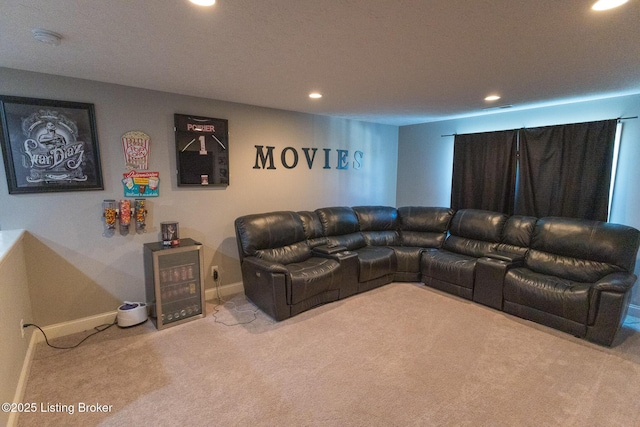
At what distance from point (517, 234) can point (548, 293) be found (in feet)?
3.25

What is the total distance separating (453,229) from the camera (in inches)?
171

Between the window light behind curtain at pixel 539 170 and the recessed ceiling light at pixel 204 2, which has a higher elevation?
the recessed ceiling light at pixel 204 2

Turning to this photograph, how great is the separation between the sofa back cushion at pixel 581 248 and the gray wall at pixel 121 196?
2.97 m

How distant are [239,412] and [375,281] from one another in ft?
7.96

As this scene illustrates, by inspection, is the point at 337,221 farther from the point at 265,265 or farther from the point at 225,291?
the point at 225,291

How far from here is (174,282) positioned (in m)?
→ 2.97

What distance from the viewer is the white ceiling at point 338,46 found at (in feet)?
4.99

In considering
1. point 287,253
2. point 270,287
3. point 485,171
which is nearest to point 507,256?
point 485,171

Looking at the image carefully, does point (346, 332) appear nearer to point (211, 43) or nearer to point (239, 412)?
point (239, 412)

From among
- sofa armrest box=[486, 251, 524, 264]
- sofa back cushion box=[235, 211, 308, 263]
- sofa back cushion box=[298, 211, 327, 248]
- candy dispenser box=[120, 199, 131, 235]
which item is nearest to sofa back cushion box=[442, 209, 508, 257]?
sofa armrest box=[486, 251, 524, 264]

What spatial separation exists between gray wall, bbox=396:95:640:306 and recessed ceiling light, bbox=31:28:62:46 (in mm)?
4820

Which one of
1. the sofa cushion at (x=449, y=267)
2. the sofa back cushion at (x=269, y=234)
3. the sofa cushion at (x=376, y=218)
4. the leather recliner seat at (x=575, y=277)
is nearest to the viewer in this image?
the leather recliner seat at (x=575, y=277)

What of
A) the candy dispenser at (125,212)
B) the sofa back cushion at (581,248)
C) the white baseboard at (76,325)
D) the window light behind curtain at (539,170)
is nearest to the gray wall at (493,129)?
the window light behind curtain at (539,170)

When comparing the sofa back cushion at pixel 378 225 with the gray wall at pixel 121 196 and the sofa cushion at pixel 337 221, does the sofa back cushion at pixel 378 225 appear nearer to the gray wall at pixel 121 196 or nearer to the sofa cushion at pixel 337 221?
the sofa cushion at pixel 337 221
